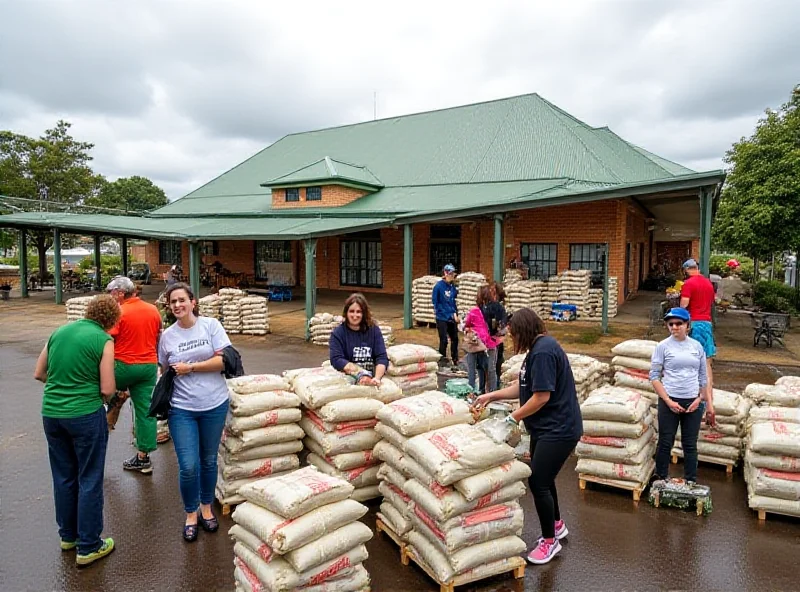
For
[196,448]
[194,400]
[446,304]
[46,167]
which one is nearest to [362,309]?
[194,400]

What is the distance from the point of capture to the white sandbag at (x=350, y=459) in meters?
4.47

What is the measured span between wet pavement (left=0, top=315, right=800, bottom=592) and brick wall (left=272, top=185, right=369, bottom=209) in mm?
15831

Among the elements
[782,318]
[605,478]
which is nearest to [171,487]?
[605,478]

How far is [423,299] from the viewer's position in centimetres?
1432

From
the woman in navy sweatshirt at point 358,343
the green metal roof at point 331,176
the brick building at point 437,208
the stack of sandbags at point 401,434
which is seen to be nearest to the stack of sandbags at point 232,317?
the brick building at point 437,208

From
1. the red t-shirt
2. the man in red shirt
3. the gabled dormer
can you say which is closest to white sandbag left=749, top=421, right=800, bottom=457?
the man in red shirt

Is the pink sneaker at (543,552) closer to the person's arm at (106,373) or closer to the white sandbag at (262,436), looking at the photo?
the white sandbag at (262,436)

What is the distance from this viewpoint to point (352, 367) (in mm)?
4852

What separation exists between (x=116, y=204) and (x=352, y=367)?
65.8 meters

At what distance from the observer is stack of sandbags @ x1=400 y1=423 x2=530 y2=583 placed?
3.50 meters

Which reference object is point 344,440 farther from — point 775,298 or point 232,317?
point 775,298

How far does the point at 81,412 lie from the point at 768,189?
18.8 m

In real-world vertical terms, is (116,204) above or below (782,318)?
above

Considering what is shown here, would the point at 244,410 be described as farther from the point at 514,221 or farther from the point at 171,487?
the point at 514,221
